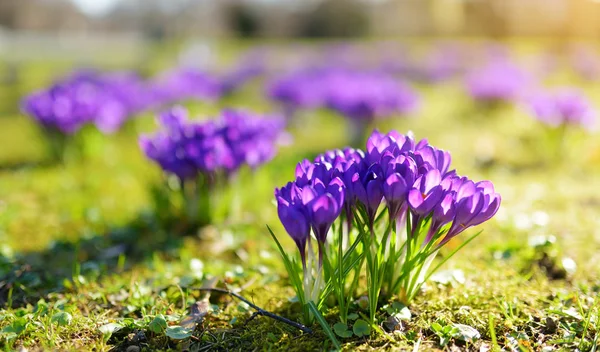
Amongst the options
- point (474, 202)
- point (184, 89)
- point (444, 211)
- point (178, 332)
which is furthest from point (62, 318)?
point (184, 89)

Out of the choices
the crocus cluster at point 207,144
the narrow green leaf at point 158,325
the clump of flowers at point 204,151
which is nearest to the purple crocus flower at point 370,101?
the clump of flowers at point 204,151

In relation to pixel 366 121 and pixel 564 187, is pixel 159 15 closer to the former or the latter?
pixel 366 121

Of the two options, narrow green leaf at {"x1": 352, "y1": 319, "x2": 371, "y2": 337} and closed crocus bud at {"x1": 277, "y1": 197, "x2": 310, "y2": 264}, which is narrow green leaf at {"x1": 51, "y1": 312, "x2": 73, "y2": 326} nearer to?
closed crocus bud at {"x1": 277, "y1": 197, "x2": 310, "y2": 264}

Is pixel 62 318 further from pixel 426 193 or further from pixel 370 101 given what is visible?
pixel 370 101

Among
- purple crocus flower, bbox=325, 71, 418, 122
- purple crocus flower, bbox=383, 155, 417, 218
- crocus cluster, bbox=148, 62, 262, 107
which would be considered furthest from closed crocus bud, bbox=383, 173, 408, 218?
crocus cluster, bbox=148, 62, 262, 107

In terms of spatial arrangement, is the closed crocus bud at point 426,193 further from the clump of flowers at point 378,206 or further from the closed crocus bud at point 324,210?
the closed crocus bud at point 324,210
